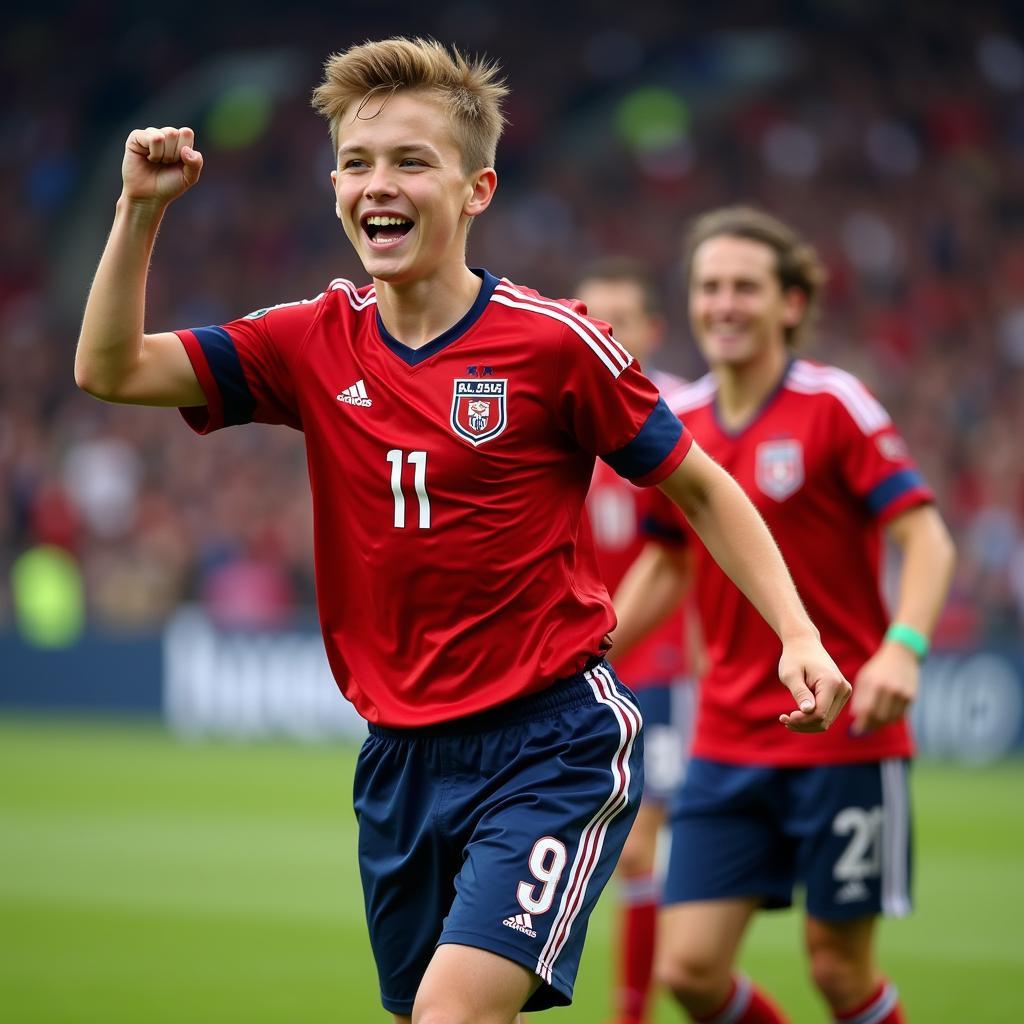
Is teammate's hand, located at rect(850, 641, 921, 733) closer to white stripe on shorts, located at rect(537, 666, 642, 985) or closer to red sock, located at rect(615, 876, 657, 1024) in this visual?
white stripe on shorts, located at rect(537, 666, 642, 985)

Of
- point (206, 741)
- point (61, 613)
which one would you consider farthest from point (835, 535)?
point (61, 613)

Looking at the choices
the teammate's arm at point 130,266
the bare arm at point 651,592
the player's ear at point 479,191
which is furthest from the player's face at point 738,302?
the teammate's arm at point 130,266

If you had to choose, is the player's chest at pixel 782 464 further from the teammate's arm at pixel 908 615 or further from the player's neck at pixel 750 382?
the teammate's arm at pixel 908 615

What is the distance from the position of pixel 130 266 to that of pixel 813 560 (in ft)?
7.90

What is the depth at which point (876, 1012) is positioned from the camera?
530cm

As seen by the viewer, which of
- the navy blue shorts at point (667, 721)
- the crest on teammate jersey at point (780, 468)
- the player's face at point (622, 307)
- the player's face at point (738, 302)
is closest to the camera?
the crest on teammate jersey at point (780, 468)

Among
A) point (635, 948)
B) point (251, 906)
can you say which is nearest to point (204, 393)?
point (635, 948)

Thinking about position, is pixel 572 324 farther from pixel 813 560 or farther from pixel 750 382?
pixel 750 382

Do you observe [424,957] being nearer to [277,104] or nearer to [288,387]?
[288,387]

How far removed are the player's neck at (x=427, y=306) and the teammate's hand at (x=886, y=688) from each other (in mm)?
1679

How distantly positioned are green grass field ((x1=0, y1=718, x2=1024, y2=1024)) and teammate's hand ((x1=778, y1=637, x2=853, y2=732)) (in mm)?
3356

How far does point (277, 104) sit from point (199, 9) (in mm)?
1912

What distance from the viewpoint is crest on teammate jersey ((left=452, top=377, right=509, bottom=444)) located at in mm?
3994

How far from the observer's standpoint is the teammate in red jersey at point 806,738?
5332 mm
